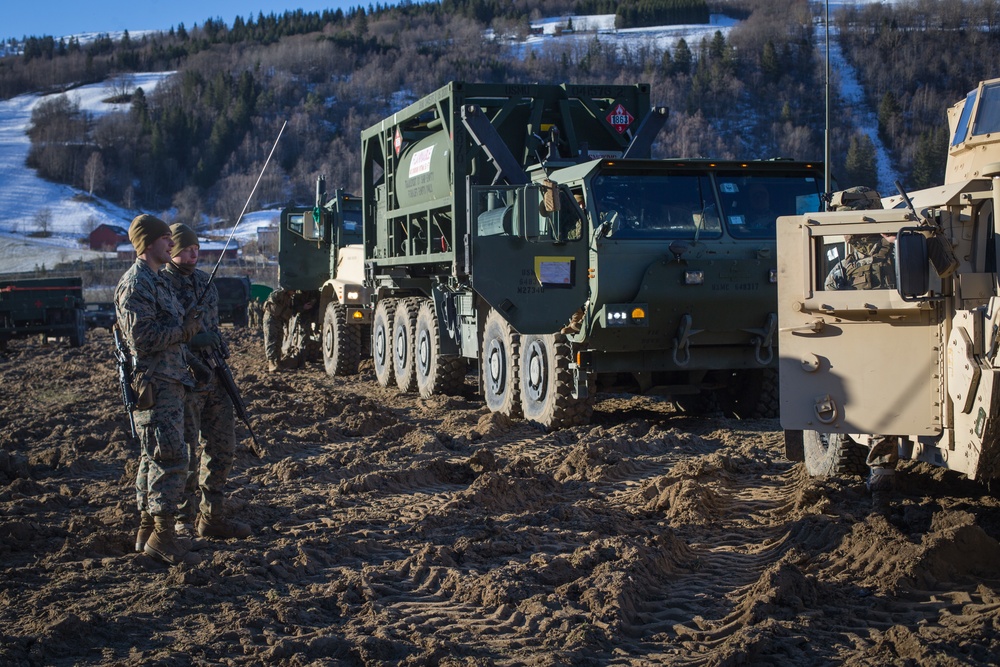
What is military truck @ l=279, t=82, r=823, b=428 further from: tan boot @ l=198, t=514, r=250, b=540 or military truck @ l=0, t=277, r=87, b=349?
military truck @ l=0, t=277, r=87, b=349

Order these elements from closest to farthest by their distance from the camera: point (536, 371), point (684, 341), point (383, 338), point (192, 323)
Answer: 1. point (192, 323)
2. point (684, 341)
3. point (536, 371)
4. point (383, 338)

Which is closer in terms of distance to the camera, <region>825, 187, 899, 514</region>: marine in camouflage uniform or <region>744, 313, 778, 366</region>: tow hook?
<region>825, 187, 899, 514</region>: marine in camouflage uniform

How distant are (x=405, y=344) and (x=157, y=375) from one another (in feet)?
26.9

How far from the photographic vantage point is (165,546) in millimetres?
5711

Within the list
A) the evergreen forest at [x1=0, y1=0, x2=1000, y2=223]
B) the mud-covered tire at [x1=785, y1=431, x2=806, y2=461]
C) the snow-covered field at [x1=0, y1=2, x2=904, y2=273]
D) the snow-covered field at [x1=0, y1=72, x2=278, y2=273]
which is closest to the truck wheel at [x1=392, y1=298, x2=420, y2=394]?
the mud-covered tire at [x1=785, y1=431, x2=806, y2=461]

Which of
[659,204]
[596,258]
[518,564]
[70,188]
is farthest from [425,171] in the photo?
[70,188]

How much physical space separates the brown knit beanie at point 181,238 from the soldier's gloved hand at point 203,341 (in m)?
0.46

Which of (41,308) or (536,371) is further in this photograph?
(41,308)

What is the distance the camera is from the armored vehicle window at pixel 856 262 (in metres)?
5.92

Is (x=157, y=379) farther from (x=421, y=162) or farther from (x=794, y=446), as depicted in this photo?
(x=421, y=162)

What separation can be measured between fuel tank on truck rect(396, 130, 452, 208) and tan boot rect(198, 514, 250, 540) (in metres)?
6.03

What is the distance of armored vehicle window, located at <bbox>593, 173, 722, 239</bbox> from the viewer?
9.48 m

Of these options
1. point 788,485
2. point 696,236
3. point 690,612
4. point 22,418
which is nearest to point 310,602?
point 690,612

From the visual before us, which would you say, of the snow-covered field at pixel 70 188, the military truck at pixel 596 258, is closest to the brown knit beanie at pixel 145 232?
the military truck at pixel 596 258
